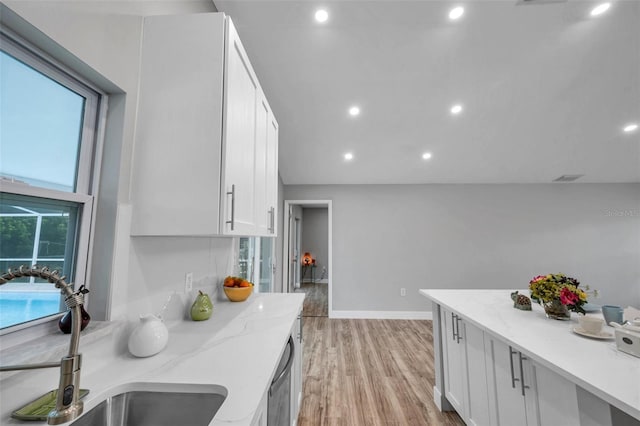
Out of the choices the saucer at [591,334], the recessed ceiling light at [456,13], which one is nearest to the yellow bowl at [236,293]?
the saucer at [591,334]

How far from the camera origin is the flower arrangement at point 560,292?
1416mm

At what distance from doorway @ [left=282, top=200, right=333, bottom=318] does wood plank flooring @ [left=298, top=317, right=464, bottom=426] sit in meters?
0.98

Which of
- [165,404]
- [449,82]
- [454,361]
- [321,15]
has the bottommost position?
[454,361]

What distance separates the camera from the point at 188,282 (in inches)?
59.0

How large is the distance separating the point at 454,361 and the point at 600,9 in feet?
9.71

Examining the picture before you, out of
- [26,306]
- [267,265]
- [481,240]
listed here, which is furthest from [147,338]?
[481,240]

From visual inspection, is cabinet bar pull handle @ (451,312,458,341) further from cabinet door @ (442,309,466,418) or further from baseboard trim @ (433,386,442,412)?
baseboard trim @ (433,386,442,412)

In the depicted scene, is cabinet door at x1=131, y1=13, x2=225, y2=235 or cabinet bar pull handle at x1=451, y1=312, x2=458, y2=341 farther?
cabinet bar pull handle at x1=451, y1=312, x2=458, y2=341

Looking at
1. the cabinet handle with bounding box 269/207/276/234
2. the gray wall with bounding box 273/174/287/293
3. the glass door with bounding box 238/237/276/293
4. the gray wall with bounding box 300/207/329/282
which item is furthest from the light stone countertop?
the gray wall with bounding box 300/207/329/282

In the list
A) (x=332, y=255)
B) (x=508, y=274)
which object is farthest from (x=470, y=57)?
(x=508, y=274)

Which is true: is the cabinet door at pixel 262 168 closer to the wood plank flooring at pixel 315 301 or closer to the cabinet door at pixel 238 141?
the cabinet door at pixel 238 141

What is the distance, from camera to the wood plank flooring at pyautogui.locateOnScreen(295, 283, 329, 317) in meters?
4.59

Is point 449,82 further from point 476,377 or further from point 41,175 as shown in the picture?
point 41,175

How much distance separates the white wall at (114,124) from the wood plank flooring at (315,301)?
12.1 feet
